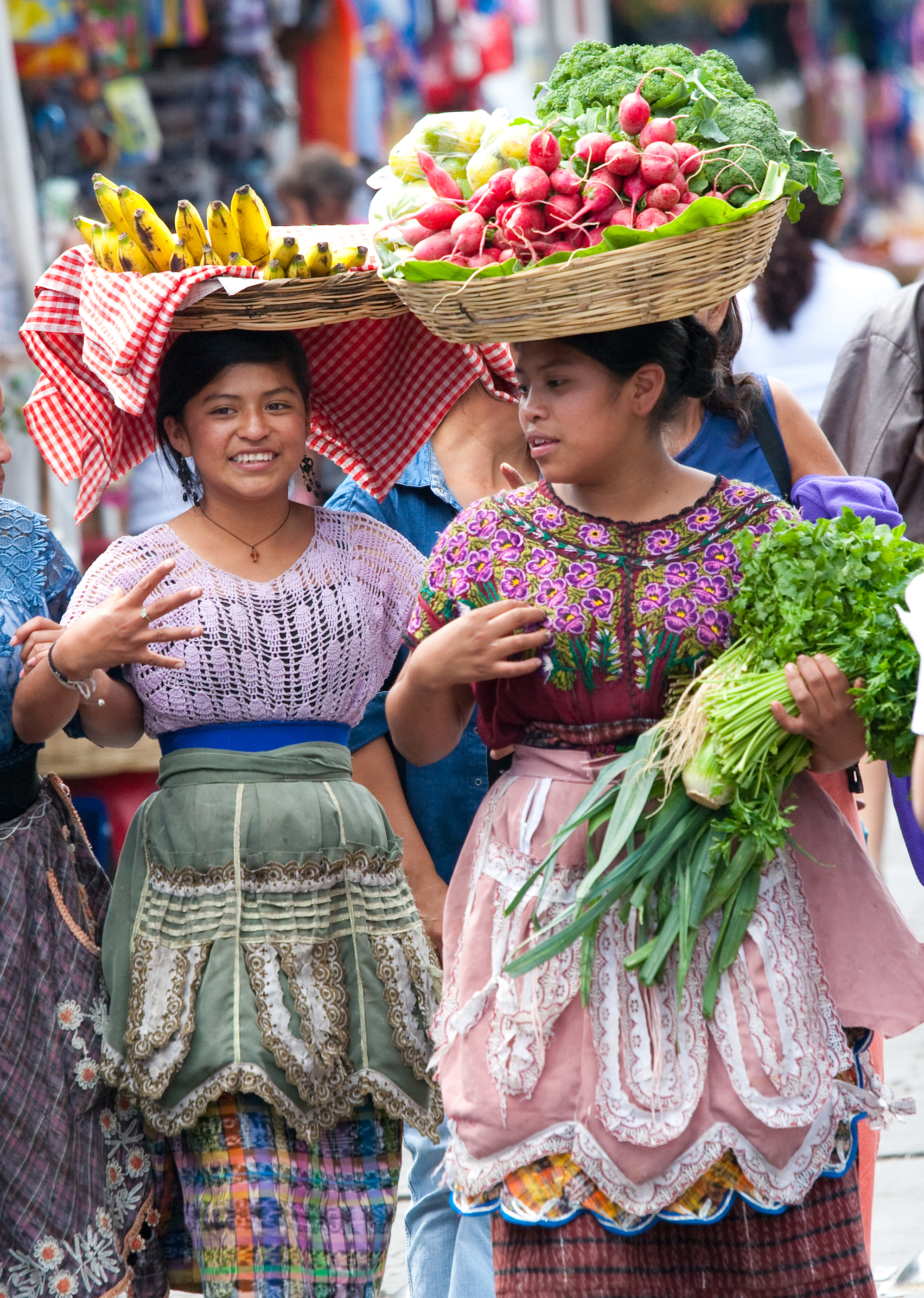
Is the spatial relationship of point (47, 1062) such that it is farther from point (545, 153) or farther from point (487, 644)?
point (545, 153)

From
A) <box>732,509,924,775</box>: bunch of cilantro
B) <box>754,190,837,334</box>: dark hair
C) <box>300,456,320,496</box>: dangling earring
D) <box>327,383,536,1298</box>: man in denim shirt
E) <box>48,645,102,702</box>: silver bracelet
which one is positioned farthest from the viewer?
<box>754,190,837,334</box>: dark hair

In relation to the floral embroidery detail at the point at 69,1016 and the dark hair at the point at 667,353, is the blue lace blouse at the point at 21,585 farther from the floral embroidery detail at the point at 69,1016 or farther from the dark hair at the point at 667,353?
the dark hair at the point at 667,353

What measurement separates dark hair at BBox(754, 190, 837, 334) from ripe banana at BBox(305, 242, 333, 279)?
3.02m

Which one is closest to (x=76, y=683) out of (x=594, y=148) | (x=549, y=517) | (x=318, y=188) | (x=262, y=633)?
(x=262, y=633)

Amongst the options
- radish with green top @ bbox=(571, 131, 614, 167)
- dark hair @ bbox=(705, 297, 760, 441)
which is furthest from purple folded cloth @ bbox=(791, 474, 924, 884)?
radish with green top @ bbox=(571, 131, 614, 167)

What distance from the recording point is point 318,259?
293cm

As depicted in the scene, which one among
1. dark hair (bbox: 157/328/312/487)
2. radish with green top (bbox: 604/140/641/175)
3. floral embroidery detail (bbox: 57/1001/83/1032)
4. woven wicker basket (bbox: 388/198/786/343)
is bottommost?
floral embroidery detail (bbox: 57/1001/83/1032)

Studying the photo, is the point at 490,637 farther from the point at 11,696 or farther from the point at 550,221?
the point at 11,696

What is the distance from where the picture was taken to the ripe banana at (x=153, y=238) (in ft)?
9.61

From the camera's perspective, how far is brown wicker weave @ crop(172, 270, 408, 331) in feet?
9.39

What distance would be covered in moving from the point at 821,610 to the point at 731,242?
Result: 552 millimetres

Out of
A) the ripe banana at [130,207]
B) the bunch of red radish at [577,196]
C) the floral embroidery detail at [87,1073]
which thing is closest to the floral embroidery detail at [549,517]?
the bunch of red radish at [577,196]

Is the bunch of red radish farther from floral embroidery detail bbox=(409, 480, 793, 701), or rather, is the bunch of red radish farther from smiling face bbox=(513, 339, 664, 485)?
floral embroidery detail bbox=(409, 480, 793, 701)

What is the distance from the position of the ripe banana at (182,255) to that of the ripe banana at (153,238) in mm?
10
